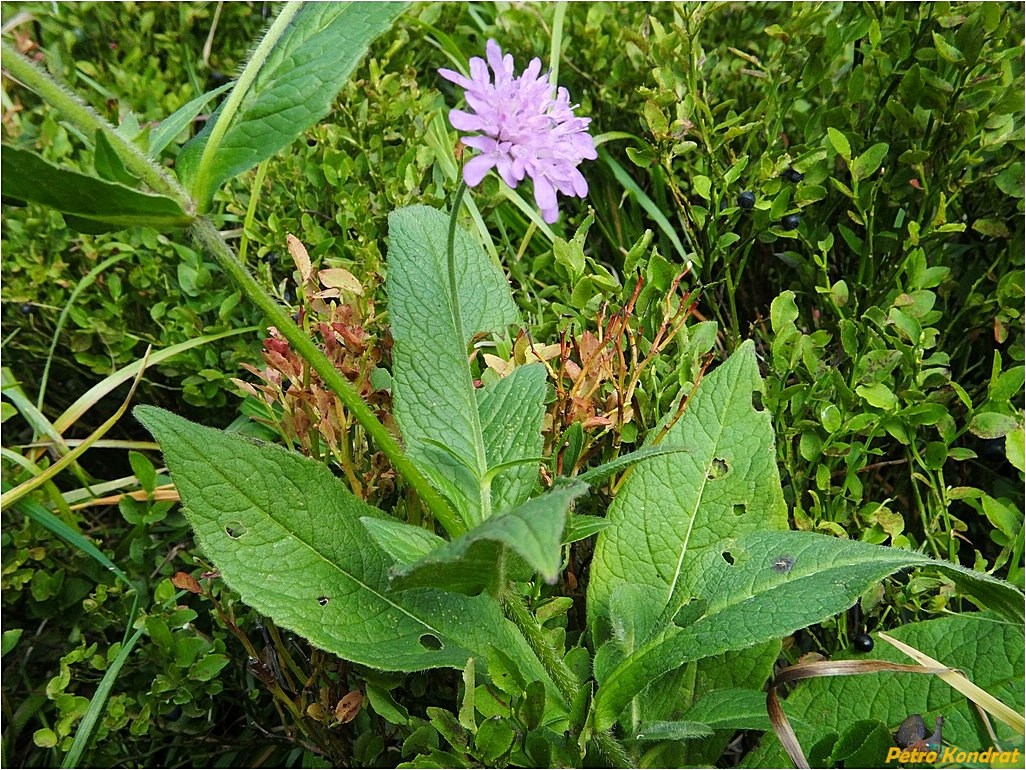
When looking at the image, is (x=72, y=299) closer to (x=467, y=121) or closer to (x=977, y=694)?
(x=467, y=121)

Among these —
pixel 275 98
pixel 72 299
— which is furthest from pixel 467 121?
pixel 72 299

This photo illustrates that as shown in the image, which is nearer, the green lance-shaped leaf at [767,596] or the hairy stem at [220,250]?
the hairy stem at [220,250]

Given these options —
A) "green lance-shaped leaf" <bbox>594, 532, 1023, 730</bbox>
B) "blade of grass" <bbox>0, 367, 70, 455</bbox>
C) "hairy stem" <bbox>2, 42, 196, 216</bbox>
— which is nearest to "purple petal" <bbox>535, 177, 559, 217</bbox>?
"hairy stem" <bbox>2, 42, 196, 216</bbox>

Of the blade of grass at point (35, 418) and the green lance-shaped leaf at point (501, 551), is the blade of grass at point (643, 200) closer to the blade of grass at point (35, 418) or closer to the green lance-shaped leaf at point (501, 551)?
the green lance-shaped leaf at point (501, 551)

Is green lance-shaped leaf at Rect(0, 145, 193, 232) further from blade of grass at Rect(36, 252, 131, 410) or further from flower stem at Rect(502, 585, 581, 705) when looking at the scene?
blade of grass at Rect(36, 252, 131, 410)

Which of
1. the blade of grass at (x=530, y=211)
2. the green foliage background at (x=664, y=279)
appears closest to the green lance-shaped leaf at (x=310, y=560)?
the green foliage background at (x=664, y=279)

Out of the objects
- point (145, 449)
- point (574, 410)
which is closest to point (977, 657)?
point (574, 410)
